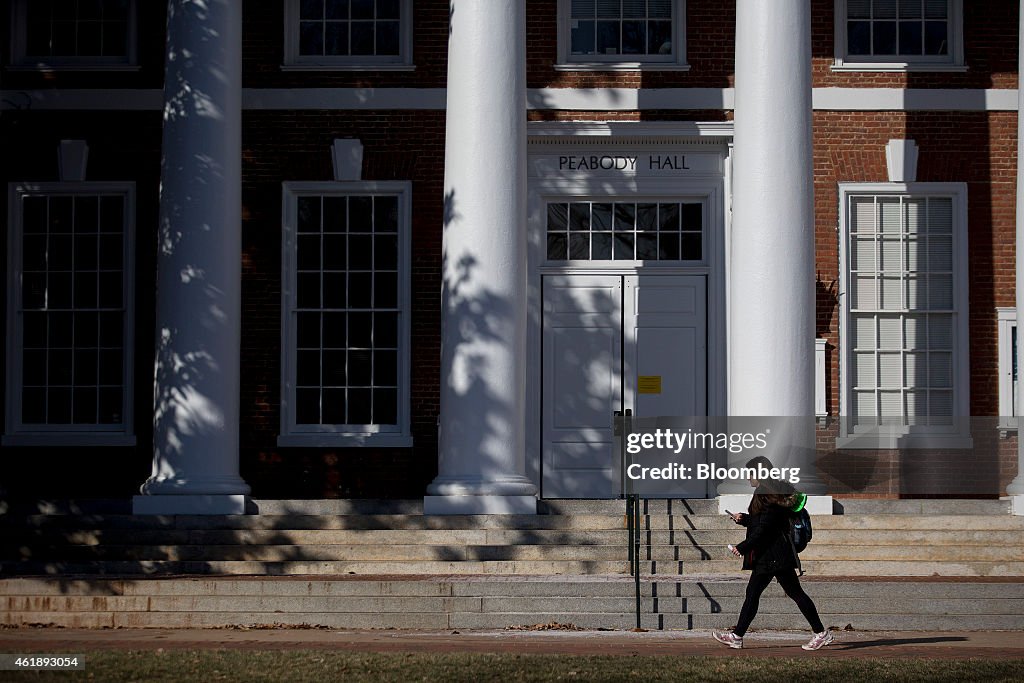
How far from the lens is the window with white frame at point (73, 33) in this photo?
65.5 feet

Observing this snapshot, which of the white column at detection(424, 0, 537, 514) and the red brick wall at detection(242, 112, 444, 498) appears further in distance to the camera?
the red brick wall at detection(242, 112, 444, 498)

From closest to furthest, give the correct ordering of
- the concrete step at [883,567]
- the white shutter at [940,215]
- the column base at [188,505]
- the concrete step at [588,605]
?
1. the concrete step at [588,605]
2. the concrete step at [883,567]
3. the column base at [188,505]
4. the white shutter at [940,215]

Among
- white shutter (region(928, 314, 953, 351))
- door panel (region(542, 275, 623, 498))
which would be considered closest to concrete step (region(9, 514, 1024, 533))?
door panel (region(542, 275, 623, 498))

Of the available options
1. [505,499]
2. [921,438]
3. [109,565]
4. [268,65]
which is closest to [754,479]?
[505,499]

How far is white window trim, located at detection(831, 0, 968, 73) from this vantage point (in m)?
19.6

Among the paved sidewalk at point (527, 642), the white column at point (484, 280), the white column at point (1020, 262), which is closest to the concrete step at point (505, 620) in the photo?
the paved sidewalk at point (527, 642)

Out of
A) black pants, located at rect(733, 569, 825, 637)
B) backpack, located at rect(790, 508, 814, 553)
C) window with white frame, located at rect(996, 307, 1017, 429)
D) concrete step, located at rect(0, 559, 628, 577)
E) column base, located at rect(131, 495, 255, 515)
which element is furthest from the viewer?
window with white frame, located at rect(996, 307, 1017, 429)

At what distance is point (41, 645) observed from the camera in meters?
12.1

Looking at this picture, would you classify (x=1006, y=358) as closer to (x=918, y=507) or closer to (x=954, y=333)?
(x=954, y=333)

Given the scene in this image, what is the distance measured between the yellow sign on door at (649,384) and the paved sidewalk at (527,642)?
21.7 feet

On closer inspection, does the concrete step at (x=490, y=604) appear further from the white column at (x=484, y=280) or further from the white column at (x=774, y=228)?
the white column at (x=774, y=228)

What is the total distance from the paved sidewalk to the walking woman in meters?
0.19

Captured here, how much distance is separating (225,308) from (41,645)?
561 cm

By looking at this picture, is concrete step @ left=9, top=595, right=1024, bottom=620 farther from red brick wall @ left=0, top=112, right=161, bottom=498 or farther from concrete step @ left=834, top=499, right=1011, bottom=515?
red brick wall @ left=0, top=112, right=161, bottom=498
